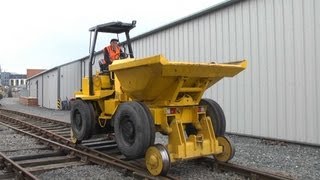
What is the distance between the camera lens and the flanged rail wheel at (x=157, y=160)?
271 inches

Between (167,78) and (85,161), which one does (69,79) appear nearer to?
(85,161)

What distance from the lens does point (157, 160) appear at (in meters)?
7.00

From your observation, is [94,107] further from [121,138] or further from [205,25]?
[205,25]

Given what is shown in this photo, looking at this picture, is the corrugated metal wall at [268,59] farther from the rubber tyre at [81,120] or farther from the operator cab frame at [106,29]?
the rubber tyre at [81,120]

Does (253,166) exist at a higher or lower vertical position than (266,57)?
lower

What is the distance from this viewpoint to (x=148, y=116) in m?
7.21

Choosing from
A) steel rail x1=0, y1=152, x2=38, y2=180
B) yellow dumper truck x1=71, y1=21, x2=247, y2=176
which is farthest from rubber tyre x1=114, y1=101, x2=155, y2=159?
steel rail x1=0, y1=152, x2=38, y2=180

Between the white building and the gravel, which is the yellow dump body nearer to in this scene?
the gravel

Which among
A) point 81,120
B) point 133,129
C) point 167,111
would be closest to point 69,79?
point 81,120

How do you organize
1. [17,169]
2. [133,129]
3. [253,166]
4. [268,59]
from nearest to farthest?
[133,129] < [17,169] < [253,166] < [268,59]

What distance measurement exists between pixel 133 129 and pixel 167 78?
1.13 meters

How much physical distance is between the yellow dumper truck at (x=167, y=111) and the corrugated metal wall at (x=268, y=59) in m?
3.46

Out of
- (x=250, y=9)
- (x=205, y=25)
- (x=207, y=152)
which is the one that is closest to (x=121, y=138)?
(x=207, y=152)

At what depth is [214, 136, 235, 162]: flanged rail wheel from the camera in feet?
25.9
